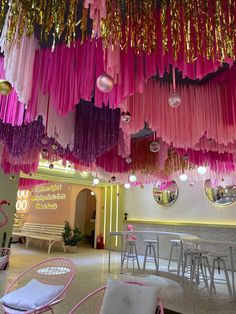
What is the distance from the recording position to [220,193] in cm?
765

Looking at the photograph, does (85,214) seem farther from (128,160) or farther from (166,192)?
(128,160)

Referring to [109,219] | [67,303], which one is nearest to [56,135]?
[67,303]

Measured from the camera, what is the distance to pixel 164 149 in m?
5.37

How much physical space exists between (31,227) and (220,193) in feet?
28.0

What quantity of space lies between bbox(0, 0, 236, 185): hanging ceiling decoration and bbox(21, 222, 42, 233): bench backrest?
27.4 feet

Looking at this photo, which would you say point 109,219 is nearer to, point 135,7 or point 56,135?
point 56,135

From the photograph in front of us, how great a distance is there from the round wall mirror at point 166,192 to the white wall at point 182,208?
0.14 m

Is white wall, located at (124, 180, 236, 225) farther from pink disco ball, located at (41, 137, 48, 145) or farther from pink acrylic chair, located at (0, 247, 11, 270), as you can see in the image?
pink acrylic chair, located at (0, 247, 11, 270)

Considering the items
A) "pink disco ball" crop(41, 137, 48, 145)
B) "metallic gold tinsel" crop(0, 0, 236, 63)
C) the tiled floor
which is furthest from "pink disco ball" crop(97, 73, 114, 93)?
"pink disco ball" crop(41, 137, 48, 145)

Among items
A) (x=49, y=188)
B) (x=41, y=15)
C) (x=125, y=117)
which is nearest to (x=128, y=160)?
(x=125, y=117)

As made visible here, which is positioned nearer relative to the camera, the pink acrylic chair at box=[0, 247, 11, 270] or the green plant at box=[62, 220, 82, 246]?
the pink acrylic chair at box=[0, 247, 11, 270]

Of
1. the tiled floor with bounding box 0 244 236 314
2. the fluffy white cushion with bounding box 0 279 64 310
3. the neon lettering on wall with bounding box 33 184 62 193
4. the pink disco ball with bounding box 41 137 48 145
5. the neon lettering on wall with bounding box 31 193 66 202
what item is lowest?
the tiled floor with bounding box 0 244 236 314

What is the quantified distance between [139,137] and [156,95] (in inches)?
110

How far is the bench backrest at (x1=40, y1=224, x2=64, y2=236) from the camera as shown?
34.6 feet
